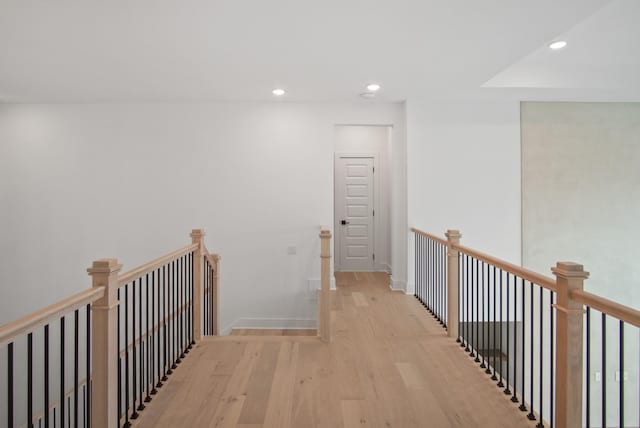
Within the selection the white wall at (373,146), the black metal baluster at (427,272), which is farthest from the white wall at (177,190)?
the white wall at (373,146)

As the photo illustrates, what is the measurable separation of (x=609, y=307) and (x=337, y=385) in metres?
1.81

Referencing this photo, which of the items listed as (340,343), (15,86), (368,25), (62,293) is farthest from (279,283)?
(15,86)

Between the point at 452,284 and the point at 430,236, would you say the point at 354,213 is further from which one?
the point at 452,284

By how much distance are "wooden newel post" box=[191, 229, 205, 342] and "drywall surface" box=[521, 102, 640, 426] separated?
4.24 metres

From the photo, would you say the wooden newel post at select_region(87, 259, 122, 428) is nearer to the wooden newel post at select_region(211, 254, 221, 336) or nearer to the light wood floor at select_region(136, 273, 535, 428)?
the light wood floor at select_region(136, 273, 535, 428)

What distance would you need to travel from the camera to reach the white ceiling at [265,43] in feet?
9.29

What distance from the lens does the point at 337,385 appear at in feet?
9.16

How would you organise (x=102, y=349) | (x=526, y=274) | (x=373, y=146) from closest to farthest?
(x=102, y=349)
(x=526, y=274)
(x=373, y=146)

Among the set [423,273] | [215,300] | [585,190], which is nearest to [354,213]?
[423,273]

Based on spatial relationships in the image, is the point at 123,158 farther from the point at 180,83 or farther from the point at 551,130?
the point at 551,130

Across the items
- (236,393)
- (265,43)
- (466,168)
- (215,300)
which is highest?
(265,43)

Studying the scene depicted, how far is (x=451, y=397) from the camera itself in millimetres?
2621

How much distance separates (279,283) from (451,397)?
3.26 metres

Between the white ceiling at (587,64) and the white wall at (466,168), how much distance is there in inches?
23.3
